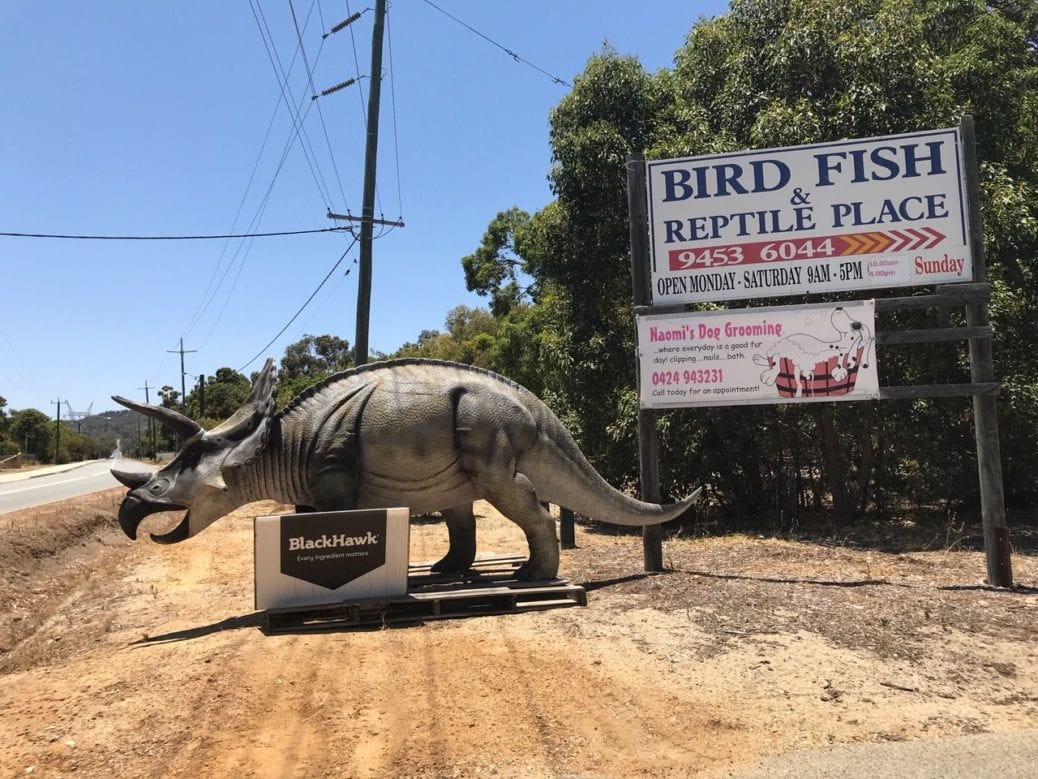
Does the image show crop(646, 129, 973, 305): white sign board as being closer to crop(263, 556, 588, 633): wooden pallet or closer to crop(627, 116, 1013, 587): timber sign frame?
crop(627, 116, 1013, 587): timber sign frame

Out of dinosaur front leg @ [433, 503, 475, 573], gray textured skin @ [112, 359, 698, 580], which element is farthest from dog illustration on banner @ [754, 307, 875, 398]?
dinosaur front leg @ [433, 503, 475, 573]

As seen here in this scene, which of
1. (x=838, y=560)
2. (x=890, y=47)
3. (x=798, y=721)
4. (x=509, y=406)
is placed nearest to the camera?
(x=798, y=721)

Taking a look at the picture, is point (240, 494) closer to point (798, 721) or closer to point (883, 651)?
point (798, 721)

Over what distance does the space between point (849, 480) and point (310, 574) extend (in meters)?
11.1

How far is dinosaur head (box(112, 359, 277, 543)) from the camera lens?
20.7 feet

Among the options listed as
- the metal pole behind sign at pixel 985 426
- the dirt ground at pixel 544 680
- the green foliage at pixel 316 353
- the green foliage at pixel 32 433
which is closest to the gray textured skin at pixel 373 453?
the dirt ground at pixel 544 680

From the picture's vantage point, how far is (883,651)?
502cm

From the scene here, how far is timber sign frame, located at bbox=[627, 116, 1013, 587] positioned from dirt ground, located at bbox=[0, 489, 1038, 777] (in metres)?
1.83

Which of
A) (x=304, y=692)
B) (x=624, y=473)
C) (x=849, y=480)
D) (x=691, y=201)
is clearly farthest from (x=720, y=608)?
(x=849, y=480)

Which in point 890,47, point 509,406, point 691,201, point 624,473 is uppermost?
point 890,47

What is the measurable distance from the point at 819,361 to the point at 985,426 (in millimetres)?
1721

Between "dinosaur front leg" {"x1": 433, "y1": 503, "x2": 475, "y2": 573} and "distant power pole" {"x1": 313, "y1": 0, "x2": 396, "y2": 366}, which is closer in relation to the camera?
"dinosaur front leg" {"x1": 433, "y1": 503, "x2": 475, "y2": 573}

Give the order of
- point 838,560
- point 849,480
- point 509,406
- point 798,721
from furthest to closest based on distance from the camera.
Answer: point 849,480
point 838,560
point 509,406
point 798,721

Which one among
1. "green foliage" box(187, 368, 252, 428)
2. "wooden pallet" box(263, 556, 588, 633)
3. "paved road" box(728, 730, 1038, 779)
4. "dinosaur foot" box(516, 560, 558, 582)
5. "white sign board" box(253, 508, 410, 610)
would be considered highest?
"green foliage" box(187, 368, 252, 428)
